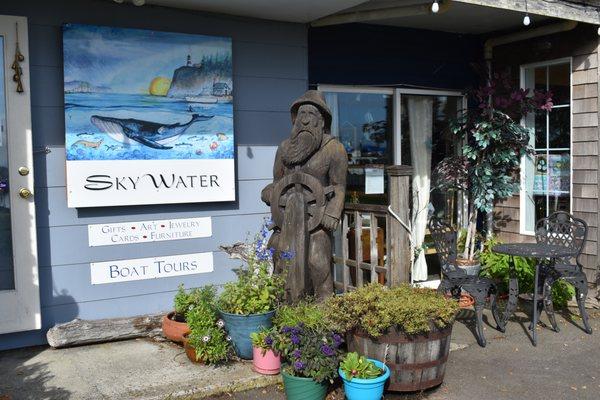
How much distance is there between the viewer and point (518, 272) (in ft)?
19.6

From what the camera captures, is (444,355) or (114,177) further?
(114,177)

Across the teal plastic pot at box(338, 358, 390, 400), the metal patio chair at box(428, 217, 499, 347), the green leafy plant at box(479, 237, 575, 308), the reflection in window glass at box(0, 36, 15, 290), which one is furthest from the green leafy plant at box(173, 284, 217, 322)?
the green leafy plant at box(479, 237, 575, 308)

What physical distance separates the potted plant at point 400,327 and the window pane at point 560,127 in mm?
3222

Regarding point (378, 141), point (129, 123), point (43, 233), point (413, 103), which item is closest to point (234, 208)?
point (129, 123)

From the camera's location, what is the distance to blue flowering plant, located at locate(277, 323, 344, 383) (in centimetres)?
339

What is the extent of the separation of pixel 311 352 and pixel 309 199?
123 centimetres

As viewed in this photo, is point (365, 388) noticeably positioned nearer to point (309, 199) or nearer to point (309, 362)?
point (309, 362)

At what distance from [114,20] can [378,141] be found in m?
2.98

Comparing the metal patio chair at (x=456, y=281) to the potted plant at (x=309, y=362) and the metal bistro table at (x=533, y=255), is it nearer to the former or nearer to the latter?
the metal bistro table at (x=533, y=255)

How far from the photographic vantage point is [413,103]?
6.48 meters

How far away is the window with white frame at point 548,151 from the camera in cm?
601

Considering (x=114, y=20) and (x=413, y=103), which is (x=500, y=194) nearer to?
(x=413, y=103)

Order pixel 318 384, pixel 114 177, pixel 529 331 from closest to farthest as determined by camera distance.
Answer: pixel 318 384, pixel 114 177, pixel 529 331

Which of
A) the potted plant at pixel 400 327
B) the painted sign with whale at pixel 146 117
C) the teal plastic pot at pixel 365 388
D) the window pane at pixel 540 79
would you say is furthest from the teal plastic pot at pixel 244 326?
the window pane at pixel 540 79
